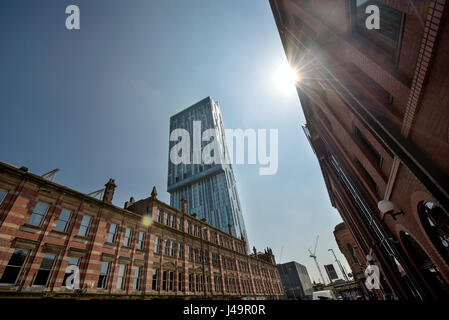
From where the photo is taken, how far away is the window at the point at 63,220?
16.5 meters

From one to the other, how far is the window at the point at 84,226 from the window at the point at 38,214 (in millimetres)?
2877

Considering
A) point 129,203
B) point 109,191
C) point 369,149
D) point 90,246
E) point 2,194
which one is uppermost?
point 129,203

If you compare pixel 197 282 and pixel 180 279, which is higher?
pixel 180 279

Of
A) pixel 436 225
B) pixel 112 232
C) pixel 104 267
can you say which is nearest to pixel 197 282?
pixel 104 267

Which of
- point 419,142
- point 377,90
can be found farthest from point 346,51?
point 419,142

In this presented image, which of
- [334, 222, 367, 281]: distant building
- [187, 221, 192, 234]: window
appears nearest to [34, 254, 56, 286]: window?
[187, 221, 192, 234]: window

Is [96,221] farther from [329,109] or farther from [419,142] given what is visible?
[419,142]

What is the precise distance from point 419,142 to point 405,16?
11.5 ft

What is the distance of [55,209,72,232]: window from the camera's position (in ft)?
54.0

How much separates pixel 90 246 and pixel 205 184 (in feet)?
253

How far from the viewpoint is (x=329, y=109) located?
12.7 meters

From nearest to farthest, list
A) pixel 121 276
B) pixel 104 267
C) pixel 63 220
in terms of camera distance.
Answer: pixel 63 220 → pixel 104 267 → pixel 121 276

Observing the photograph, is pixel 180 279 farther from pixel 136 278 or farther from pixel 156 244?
pixel 136 278

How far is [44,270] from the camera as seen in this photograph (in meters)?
14.6
